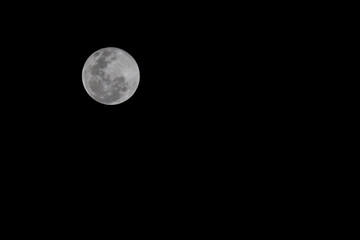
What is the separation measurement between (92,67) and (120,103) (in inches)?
31.7

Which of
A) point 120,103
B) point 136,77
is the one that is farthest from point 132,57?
point 120,103

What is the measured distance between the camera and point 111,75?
24.3 feet

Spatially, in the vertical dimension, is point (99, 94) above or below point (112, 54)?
below

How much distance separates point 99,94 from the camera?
24.5 feet

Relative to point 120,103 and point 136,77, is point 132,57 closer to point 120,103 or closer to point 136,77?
point 136,77

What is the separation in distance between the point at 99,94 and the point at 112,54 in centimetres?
74

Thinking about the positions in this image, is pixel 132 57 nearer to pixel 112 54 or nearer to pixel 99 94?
pixel 112 54

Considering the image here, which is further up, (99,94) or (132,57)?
(132,57)

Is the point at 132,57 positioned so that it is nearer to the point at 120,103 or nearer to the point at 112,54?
the point at 112,54

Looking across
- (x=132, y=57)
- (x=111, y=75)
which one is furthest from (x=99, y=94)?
(x=132, y=57)

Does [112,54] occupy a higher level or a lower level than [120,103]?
higher

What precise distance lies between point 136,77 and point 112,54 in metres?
0.58

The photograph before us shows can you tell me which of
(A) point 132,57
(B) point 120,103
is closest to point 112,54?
(A) point 132,57

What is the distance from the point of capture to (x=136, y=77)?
7.70 m
